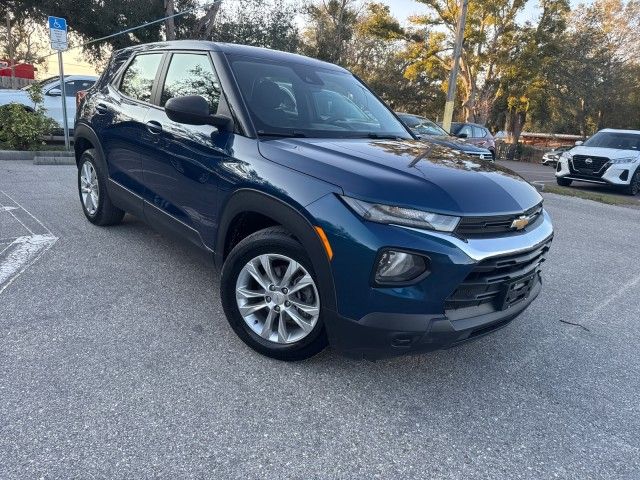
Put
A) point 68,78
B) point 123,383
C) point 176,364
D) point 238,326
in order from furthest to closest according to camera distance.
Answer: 1. point 68,78
2. point 238,326
3. point 176,364
4. point 123,383

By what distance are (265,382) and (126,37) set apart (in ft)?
66.6

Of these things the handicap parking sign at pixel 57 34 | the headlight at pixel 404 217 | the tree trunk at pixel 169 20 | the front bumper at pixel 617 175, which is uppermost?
the tree trunk at pixel 169 20

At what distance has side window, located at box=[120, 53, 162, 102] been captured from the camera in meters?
3.89

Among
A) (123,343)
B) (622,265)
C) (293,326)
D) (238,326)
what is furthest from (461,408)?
(622,265)

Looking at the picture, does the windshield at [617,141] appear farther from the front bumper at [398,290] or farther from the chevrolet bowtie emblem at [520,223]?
the front bumper at [398,290]

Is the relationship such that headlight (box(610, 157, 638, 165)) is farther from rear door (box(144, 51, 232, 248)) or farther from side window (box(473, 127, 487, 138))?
rear door (box(144, 51, 232, 248))

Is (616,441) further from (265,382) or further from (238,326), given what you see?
(238,326)

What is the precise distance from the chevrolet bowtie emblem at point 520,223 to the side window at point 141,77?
2901mm

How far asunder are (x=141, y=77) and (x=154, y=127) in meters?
0.82

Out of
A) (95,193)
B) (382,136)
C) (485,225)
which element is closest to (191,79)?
(382,136)

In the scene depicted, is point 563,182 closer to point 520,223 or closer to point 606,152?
point 606,152

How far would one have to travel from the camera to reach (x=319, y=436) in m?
2.19

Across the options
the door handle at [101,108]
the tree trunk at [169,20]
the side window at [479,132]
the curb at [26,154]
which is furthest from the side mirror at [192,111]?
the tree trunk at [169,20]

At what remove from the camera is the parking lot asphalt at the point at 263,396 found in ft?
6.66
